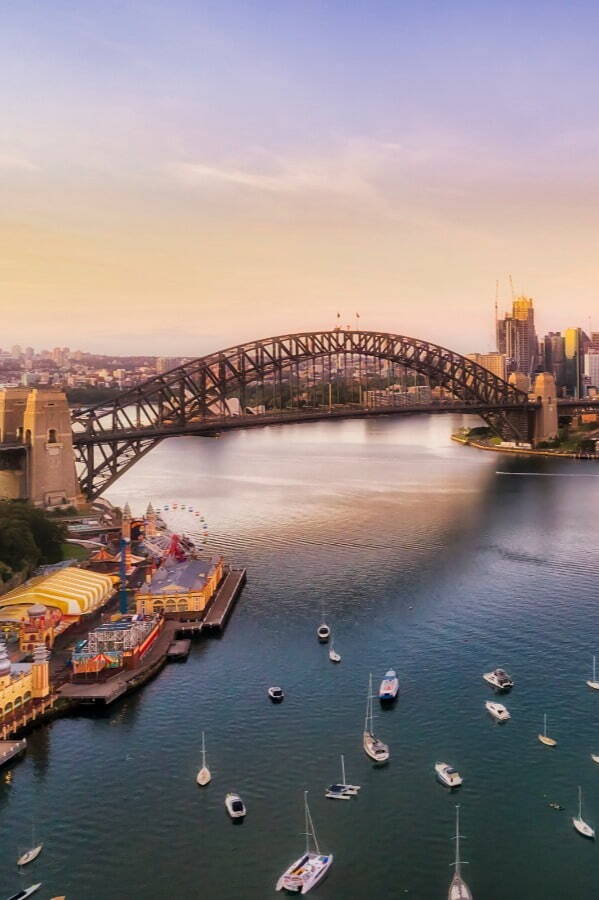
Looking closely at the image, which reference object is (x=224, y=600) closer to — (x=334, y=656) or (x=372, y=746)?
(x=334, y=656)

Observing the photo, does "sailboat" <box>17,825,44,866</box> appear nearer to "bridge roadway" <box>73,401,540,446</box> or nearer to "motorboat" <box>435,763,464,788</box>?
"motorboat" <box>435,763,464,788</box>

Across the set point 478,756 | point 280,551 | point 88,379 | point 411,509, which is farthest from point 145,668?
point 88,379

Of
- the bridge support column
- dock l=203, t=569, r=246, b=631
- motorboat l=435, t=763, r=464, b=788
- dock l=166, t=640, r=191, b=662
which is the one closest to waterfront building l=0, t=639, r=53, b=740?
dock l=166, t=640, r=191, b=662

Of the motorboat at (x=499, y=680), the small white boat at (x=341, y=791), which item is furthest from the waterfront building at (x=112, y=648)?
the motorboat at (x=499, y=680)

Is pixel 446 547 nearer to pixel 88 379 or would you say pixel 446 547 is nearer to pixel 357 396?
pixel 357 396

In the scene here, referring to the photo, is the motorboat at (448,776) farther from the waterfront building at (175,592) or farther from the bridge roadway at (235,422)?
the bridge roadway at (235,422)

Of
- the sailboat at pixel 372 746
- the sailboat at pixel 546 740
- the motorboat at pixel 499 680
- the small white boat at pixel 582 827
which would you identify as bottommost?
the small white boat at pixel 582 827
